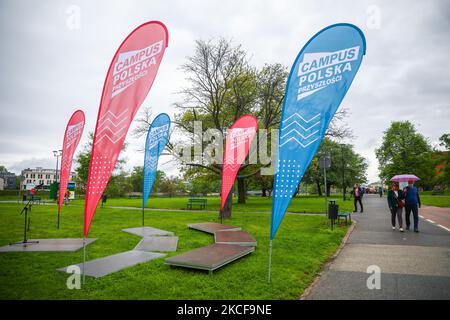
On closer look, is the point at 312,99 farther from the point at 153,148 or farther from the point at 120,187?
the point at 120,187

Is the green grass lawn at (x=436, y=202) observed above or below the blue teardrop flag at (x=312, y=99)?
below

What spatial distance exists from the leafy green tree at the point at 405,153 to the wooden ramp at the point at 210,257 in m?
60.4

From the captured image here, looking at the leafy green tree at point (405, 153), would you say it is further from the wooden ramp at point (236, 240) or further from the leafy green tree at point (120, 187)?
the leafy green tree at point (120, 187)

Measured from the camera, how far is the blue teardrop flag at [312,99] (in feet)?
15.6

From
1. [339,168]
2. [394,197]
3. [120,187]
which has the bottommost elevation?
[120,187]

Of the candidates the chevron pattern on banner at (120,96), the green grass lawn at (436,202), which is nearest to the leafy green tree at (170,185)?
the green grass lawn at (436,202)

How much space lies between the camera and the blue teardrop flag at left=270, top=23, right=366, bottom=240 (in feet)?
15.6

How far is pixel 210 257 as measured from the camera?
561 centimetres

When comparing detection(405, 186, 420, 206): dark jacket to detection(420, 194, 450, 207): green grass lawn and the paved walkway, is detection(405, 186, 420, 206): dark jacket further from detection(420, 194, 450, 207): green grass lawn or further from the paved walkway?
detection(420, 194, 450, 207): green grass lawn

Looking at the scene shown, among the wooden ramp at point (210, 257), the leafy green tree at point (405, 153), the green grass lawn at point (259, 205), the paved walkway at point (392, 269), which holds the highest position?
the leafy green tree at point (405, 153)

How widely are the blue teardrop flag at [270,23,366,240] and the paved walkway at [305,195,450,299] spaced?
1489 millimetres

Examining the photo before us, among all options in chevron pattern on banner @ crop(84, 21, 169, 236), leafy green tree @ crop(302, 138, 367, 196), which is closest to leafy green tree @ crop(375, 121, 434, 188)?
leafy green tree @ crop(302, 138, 367, 196)

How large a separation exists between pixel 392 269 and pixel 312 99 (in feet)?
12.8

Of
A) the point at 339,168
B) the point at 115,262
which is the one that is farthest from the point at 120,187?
the point at 115,262
